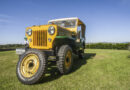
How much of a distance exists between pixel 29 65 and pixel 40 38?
3.37ft

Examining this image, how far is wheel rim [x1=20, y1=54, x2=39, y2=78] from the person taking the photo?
2.77 metres

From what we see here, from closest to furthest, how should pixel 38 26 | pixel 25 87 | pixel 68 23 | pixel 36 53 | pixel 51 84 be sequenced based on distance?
pixel 25 87
pixel 51 84
pixel 36 53
pixel 38 26
pixel 68 23

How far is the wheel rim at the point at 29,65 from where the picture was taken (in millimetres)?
2767

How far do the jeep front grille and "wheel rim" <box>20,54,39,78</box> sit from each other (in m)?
0.58

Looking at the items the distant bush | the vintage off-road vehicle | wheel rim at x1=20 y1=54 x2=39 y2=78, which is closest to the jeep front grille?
the vintage off-road vehicle

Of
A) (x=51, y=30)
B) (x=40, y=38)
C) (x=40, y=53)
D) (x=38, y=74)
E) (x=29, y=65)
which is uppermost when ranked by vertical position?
(x=51, y=30)

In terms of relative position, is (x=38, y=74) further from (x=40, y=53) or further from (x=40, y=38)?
(x=40, y=38)

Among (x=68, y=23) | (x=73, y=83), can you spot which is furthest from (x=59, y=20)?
(x=73, y=83)

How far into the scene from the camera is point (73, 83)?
2564 mm

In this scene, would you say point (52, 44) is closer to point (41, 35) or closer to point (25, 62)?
point (41, 35)

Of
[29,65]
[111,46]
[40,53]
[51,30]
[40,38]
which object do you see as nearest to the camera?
[40,53]

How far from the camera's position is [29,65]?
3.01 meters

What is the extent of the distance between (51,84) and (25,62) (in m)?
1.17

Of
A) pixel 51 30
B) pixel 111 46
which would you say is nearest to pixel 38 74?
pixel 51 30
